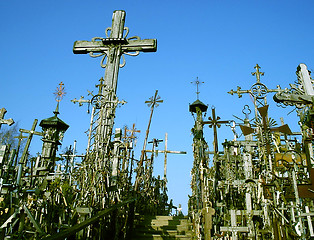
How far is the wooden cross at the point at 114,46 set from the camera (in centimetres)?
761

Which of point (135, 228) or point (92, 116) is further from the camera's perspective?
point (135, 228)

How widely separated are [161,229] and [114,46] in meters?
5.82

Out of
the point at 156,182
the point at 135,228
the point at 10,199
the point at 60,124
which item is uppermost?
the point at 60,124

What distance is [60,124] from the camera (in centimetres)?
1452

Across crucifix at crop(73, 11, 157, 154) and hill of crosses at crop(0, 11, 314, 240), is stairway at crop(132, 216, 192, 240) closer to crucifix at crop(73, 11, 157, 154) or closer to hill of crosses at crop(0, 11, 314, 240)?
hill of crosses at crop(0, 11, 314, 240)

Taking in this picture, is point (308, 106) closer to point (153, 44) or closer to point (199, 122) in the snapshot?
point (153, 44)

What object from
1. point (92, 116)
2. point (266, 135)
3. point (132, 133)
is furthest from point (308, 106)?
point (132, 133)

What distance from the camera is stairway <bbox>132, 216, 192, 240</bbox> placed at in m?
7.84

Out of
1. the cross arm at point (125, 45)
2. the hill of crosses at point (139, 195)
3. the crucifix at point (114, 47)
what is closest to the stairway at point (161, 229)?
the hill of crosses at point (139, 195)

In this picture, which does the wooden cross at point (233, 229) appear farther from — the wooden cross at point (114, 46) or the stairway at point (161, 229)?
the wooden cross at point (114, 46)

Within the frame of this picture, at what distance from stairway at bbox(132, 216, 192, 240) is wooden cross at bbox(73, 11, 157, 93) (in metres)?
4.37

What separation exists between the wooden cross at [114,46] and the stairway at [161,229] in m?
4.37

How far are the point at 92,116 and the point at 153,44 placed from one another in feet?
8.90

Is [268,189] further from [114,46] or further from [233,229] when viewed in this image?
[114,46]
